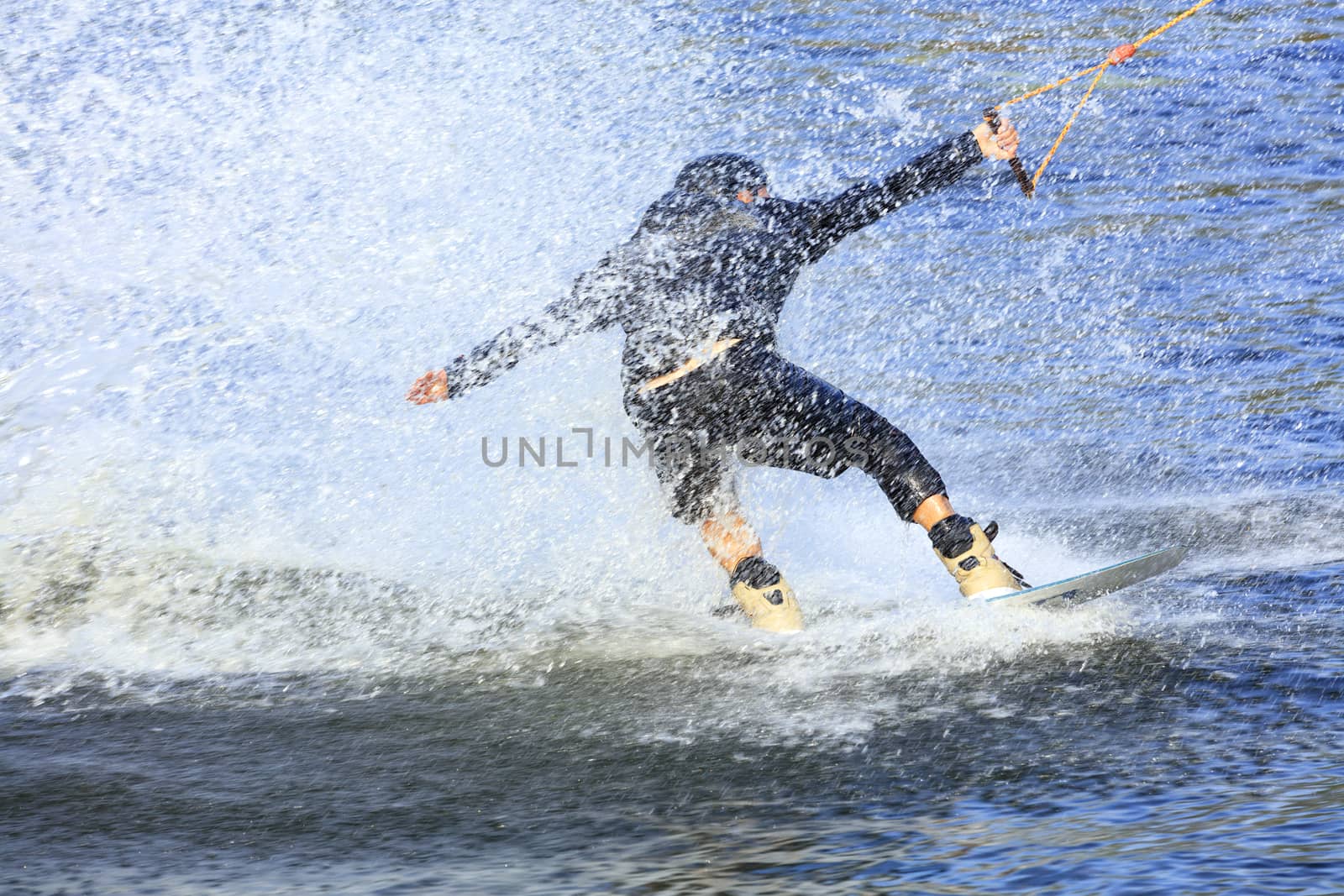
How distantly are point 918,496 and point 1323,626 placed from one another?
154 centimetres

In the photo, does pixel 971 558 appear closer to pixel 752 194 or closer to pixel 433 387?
pixel 752 194

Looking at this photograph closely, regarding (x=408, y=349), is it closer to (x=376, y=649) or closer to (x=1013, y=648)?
(x=376, y=649)

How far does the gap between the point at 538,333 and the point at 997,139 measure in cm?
196

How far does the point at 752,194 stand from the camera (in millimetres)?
5816

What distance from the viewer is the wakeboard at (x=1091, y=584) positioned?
5656 millimetres

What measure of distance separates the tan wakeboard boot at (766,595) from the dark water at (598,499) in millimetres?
103

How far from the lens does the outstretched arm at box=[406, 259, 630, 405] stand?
18.6 ft

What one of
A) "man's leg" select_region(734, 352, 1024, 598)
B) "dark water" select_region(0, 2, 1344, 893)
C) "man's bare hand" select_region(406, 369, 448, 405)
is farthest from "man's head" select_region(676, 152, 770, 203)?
"dark water" select_region(0, 2, 1344, 893)

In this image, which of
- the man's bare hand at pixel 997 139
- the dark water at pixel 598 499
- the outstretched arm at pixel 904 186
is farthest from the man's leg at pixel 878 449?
the man's bare hand at pixel 997 139

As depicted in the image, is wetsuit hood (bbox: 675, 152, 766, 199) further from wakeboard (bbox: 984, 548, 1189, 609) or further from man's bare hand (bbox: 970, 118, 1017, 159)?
wakeboard (bbox: 984, 548, 1189, 609)

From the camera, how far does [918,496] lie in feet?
18.8

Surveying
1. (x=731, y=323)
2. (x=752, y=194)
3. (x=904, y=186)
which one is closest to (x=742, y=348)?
(x=731, y=323)

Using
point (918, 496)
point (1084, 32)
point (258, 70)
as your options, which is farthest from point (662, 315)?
point (1084, 32)

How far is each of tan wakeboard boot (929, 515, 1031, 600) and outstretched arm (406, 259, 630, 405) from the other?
1499 millimetres
